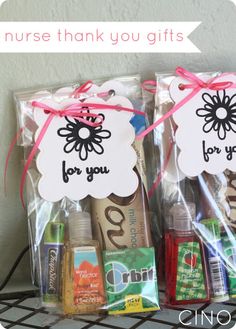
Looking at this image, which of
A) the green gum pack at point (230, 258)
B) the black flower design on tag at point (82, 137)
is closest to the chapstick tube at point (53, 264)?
the black flower design on tag at point (82, 137)

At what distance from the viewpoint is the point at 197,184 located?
0.77 m

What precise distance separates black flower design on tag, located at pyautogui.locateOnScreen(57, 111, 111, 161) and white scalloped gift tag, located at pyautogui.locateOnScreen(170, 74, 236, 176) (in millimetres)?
103

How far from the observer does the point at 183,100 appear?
748 millimetres

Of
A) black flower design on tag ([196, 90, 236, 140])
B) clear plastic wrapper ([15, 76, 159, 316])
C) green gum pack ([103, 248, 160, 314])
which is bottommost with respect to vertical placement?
green gum pack ([103, 248, 160, 314])

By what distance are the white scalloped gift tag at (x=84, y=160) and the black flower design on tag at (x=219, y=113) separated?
10 centimetres

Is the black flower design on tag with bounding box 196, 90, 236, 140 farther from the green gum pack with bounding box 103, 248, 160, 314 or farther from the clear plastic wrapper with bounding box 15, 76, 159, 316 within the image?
the green gum pack with bounding box 103, 248, 160, 314

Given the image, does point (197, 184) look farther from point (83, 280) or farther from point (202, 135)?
point (83, 280)

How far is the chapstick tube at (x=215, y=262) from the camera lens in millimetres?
719

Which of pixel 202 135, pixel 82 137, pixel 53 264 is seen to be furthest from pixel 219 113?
pixel 53 264
